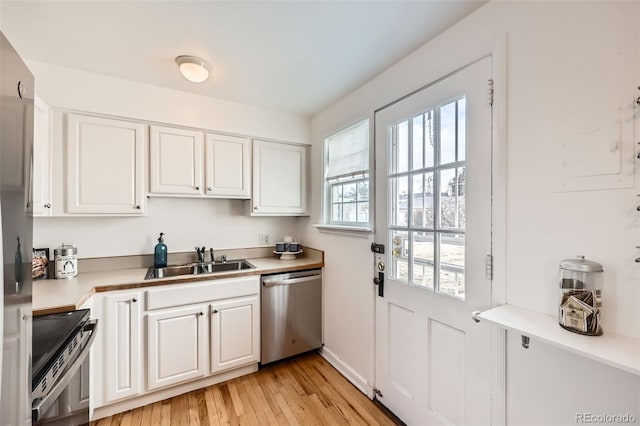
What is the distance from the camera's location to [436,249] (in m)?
1.53

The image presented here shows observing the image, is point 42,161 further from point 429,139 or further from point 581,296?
point 581,296

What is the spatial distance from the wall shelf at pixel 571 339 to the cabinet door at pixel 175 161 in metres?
2.30

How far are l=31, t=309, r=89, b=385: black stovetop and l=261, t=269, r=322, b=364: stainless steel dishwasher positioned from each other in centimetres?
127

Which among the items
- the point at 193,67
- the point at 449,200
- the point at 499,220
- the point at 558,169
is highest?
the point at 193,67

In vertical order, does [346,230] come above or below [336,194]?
below

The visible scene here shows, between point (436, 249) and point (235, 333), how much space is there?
174cm

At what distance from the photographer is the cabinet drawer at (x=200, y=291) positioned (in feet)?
6.33

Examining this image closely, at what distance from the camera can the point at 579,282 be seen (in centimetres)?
97

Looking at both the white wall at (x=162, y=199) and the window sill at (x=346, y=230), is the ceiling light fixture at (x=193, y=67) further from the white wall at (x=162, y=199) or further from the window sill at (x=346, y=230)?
the window sill at (x=346, y=230)

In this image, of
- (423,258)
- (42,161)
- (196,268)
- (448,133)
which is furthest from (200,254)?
(448,133)

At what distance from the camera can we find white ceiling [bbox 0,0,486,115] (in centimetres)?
134

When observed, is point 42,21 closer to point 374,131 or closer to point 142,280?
point 142,280

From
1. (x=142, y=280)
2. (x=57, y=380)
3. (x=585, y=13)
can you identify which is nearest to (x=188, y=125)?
(x=142, y=280)

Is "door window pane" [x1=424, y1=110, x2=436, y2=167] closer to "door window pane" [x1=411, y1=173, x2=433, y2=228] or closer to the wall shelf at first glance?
"door window pane" [x1=411, y1=173, x2=433, y2=228]
